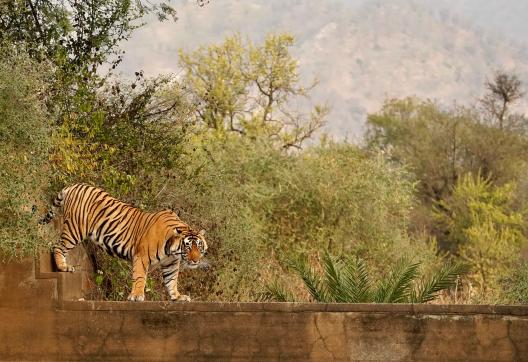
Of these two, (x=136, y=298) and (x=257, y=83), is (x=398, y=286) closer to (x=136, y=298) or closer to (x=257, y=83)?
(x=136, y=298)

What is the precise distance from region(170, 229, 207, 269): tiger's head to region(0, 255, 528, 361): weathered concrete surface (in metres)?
0.58

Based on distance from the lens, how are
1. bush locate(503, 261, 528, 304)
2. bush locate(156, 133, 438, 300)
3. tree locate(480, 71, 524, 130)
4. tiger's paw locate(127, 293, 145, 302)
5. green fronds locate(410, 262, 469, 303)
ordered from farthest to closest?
1. tree locate(480, 71, 524, 130)
2. bush locate(156, 133, 438, 300)
3. bush locate(503, 261, 528, 304)
4. green fronds locate(410, 262, 469, 303)
5. tiger's paw locate(127, 293, 145, 302)

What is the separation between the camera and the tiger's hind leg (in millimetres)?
12523

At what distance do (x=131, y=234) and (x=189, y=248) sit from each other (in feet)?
3.68

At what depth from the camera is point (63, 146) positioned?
15.0 meters

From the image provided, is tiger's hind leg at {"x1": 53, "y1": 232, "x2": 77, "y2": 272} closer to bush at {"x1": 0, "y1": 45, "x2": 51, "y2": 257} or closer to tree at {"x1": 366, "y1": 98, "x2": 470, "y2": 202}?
bush at {"x1": 0, "y1": 45, "x2": 51, "y2": 257}

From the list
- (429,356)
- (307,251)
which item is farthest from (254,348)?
(307,251)

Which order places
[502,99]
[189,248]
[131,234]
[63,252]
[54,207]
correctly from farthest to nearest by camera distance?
[502,99] < [54,207] < [131,234] < [63,252] < [189,248]

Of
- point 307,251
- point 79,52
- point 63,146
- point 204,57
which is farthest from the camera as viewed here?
point 204,57

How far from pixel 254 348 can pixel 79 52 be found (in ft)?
28.0

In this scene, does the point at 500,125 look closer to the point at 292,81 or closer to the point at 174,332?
the point at 292,81

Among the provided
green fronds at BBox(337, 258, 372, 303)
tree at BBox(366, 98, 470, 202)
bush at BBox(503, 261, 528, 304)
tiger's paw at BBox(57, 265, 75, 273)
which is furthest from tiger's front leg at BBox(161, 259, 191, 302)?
tree at BBox(366, 98, 470, 202)

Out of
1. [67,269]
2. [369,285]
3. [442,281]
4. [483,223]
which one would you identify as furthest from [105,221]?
[483,223]

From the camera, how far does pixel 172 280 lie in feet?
41.3
